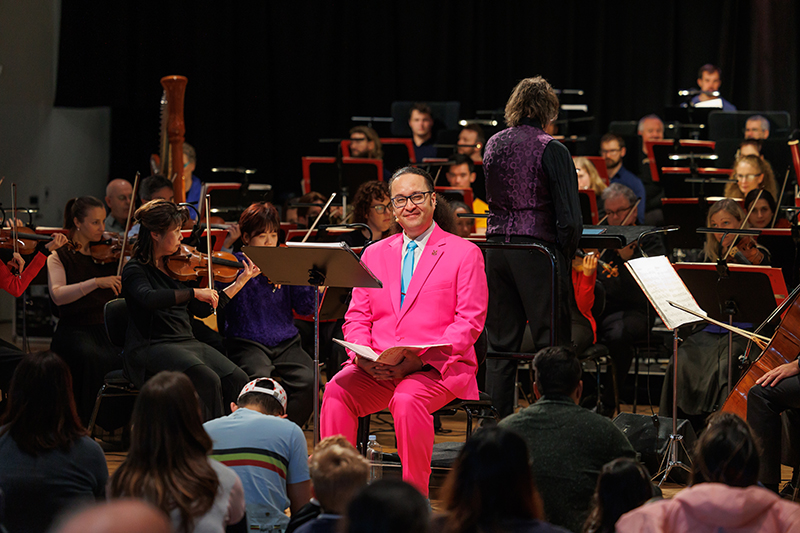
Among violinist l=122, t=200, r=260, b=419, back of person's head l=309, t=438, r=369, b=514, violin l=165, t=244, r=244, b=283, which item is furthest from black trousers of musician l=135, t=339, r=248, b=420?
back of person's head l=309, t=438, r=369, b=514

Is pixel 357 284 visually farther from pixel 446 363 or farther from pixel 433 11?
pixel 433 11

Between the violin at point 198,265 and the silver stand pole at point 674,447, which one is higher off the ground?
the violin at point 198,265

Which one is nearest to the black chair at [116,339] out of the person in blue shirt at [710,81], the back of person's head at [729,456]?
the back of person's head at [729,456]

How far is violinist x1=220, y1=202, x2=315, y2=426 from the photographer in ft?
15.2

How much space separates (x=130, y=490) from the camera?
2.16 meters

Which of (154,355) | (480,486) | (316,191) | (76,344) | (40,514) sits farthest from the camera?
(316,191)

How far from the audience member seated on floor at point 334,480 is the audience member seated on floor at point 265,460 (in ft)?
1.46

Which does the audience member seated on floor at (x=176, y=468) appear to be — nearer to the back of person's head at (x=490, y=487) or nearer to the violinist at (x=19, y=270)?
the back of person's head at (x=490, y=487)

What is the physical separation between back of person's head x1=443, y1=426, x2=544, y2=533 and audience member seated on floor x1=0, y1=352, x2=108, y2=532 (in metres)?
1.13

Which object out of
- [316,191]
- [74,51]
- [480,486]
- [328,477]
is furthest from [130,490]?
[74,51]

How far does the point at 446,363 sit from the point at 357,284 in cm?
45

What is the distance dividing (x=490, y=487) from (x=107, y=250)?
11.7ft

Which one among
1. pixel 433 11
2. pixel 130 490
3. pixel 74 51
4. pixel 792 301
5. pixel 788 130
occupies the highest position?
pixel 433 11

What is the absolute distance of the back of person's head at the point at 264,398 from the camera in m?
2.87
